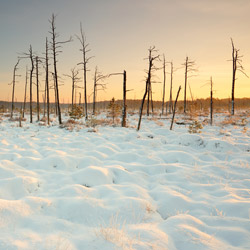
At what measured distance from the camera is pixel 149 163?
5.86m

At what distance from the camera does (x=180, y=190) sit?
3.99m

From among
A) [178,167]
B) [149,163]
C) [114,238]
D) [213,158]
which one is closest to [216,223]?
[114,238]

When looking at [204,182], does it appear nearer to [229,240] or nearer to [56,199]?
[229,240]

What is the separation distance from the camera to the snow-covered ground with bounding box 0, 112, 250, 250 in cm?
224

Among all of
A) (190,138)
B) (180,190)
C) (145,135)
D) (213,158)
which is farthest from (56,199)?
(145,135)

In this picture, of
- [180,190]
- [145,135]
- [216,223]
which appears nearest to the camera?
[216,223]

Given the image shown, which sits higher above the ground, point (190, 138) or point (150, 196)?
point (190, 138)

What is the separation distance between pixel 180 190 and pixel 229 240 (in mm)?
1595

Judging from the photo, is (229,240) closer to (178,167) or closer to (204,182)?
(204,182)

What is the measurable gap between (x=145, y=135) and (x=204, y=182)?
610 centimetres

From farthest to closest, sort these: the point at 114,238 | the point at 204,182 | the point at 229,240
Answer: the point at 204,182 → the point at 229,240 → the point at 114,238

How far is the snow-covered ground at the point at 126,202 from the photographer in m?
2.24

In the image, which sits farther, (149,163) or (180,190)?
(149,163)

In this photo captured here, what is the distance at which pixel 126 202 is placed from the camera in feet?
10.7
